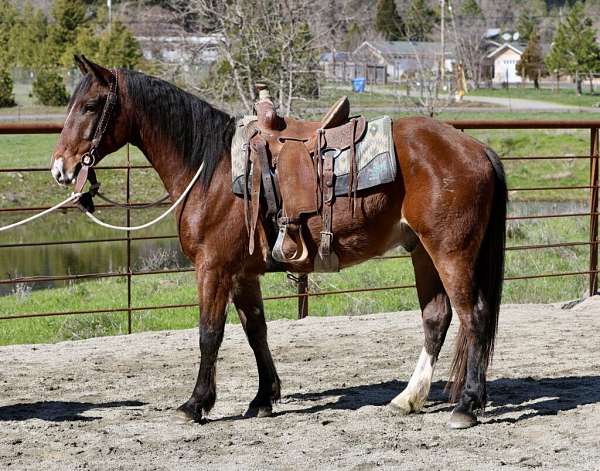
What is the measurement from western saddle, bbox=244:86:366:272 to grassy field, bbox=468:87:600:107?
3638cm

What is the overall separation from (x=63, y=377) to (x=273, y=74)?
697 centimetres

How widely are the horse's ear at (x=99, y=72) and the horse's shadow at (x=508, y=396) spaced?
1.93m

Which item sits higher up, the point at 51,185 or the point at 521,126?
the point at 521,126

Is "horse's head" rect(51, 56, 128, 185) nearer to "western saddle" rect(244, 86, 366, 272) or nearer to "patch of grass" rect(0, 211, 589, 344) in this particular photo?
"western saddle" rect(244, 86, 366, 272)

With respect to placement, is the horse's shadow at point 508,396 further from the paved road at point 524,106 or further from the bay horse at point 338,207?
the paved road at point 524,106

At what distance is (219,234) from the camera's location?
4.71 metres

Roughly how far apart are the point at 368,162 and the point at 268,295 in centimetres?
505

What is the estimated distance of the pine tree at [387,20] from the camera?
5526 cm

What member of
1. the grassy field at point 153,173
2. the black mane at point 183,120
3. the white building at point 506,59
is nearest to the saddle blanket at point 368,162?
the black mane at point 183,120

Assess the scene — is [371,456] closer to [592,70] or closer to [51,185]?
[51,185]

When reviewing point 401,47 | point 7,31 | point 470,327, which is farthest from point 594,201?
point 401,47

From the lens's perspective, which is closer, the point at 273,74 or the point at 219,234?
the point at 219,234

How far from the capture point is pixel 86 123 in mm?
4664

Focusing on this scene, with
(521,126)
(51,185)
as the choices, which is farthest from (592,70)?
(521,126)
